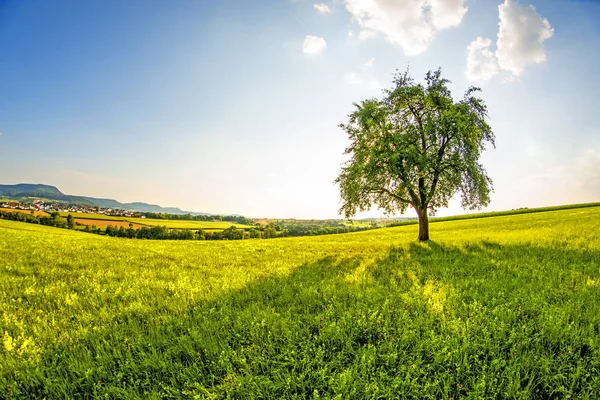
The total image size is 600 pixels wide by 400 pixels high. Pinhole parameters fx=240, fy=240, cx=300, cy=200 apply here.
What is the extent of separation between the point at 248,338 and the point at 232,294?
2.19m

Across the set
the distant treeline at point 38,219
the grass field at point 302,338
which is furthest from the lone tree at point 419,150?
the distant treeline at point 38,219

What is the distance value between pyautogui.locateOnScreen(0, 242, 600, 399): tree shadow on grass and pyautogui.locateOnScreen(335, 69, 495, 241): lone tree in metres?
13.4

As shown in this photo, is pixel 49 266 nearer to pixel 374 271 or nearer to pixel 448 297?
pixel 374 271

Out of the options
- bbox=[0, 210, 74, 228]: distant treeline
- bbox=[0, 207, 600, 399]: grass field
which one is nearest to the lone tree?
bbox=[0, 207, 600, 399]: grass field

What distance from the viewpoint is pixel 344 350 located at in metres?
3.70

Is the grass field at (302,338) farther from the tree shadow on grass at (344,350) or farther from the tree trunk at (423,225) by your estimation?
the tree trunk at (423,225)

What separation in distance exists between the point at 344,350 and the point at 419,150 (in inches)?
708

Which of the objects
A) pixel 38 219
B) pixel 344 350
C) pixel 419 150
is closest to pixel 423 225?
pixel 419 150

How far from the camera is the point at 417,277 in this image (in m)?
7.66

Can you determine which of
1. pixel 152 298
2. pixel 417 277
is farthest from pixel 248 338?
pixel 417 277

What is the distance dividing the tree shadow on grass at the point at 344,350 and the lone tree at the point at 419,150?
13.4 metres

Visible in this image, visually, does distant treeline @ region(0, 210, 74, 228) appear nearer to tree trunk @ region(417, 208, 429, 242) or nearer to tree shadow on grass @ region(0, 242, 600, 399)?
tree trunk @ region(417, 208, 429, 242)

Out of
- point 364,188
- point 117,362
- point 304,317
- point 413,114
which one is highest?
point 413,114

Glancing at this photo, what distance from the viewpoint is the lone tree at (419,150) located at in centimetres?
1791
